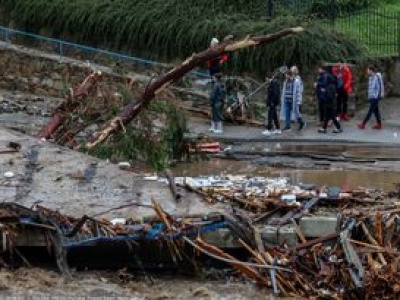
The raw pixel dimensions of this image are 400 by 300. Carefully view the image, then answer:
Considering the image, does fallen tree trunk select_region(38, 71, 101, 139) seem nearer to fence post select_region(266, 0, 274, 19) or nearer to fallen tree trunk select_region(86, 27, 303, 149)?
fallen tree trunk select_region(86, 27, 303, 149)

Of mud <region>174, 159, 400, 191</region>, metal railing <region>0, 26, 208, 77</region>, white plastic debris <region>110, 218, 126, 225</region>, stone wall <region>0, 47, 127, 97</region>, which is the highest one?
metal railing <region>0, 26, 208, 77</region>

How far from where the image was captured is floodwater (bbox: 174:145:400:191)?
49.9 ft

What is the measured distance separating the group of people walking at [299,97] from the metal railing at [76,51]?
2364 mm

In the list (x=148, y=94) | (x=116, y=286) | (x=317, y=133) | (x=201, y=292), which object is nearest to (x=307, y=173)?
(x=148, y=94)

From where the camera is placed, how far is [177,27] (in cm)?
2450

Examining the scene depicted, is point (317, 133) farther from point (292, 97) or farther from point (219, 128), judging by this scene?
point (219, 128)

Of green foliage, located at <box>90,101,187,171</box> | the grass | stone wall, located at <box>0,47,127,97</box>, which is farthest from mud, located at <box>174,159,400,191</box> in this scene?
the grass

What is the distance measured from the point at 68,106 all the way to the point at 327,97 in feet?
22.7

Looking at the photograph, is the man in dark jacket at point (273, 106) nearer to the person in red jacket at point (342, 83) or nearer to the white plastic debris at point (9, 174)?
the person in red jacket at point (342, 83)

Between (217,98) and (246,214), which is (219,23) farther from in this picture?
(246,214)

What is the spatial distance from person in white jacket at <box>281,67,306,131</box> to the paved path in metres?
0.27

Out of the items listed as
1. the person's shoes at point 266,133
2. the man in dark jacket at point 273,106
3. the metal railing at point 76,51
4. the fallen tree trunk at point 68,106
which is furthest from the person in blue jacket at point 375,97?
the fallen tree trunk at point 68,106

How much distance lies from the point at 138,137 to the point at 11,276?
5.83 metres

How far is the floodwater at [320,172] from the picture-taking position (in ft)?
49.9
